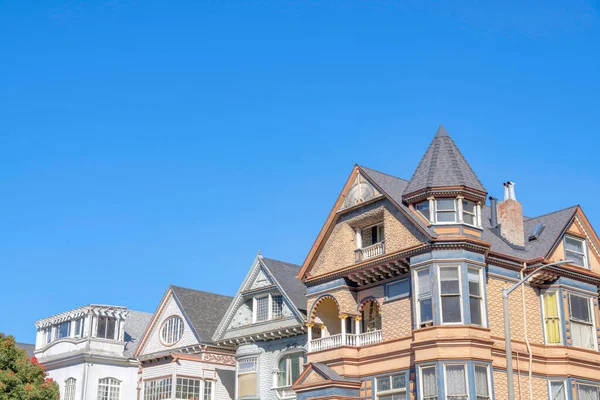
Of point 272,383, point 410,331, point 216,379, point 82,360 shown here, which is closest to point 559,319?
point 410,331

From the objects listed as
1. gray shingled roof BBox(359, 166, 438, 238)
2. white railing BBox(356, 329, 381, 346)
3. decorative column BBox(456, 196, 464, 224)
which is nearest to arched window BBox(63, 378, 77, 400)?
white railing BBox(356, 329, 381, 346)

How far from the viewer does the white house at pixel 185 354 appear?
49.0 metres

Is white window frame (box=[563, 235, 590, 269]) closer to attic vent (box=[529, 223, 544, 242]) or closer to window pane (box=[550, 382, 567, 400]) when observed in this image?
attic vent (box=[529, 223, 544, 242])

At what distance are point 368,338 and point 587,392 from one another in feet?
34.0

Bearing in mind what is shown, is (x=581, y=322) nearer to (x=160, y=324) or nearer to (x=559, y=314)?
(x=559, y=314)

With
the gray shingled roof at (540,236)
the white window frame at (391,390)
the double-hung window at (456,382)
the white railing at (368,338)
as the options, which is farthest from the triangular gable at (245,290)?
the double-hung window at (456,382)

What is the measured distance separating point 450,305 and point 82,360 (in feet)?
91.6

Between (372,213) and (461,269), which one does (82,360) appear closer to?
(372,213)

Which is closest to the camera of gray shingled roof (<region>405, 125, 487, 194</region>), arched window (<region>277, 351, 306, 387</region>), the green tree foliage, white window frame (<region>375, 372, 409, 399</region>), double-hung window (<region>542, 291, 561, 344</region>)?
white window frame (<region>375, 372, 409, 399</region>)

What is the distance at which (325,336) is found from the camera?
40.5 m

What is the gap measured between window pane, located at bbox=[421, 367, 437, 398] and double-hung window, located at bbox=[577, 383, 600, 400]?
830cm

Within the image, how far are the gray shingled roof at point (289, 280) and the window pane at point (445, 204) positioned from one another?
1100cm

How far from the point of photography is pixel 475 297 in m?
35.0

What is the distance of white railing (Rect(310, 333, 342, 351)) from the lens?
39.1 m
